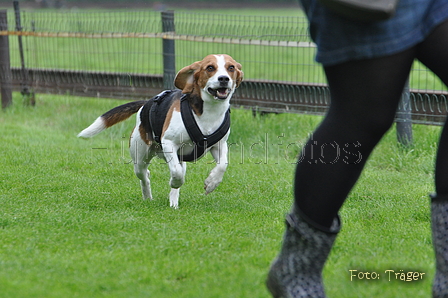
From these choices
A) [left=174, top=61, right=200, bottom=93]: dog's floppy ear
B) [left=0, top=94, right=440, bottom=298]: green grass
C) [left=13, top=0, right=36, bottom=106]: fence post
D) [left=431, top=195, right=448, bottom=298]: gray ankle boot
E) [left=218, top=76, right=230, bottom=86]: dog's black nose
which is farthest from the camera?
[left=13, top=0, right=36, bottom=106]: fence post

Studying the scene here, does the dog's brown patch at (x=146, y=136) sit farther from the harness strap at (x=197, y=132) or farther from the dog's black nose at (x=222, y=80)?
the dog's black nose at (x=222, y=80)

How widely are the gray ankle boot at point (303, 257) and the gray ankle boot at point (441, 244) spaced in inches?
13.6

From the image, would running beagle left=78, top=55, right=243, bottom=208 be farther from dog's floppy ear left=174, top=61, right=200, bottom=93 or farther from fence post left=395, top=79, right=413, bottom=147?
fence post left=395, top=79, right=413, bottom=147

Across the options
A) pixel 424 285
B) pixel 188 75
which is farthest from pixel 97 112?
pixel 424 285

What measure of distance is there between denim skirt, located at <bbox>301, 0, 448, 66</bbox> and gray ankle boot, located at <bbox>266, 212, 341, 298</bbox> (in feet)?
1.86

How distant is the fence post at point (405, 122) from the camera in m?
5.82

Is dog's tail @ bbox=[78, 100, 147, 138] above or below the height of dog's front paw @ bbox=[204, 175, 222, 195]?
above

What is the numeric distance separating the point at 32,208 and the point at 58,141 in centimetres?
286

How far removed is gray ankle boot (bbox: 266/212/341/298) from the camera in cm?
205

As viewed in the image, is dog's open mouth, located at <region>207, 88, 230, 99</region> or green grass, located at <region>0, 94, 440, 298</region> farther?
dog's open mouth, located at <region>207, 88, 230, 99</region>

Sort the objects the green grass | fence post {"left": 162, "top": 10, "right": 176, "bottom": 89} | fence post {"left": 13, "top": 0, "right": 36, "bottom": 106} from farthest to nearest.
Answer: fence post {"left": 13, "top": 0, "right": 36, "bottom": 106} → fence post {"left": 162, "top": 10, "right": 176, "bottom": 89} → the green grass

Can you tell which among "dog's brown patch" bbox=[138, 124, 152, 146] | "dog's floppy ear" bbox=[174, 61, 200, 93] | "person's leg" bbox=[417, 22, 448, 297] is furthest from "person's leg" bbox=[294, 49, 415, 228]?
"dog's brown patch" bbox=[138, 124, 152, 146]

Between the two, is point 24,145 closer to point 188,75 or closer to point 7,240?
point 188,75

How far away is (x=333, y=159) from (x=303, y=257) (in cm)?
37
